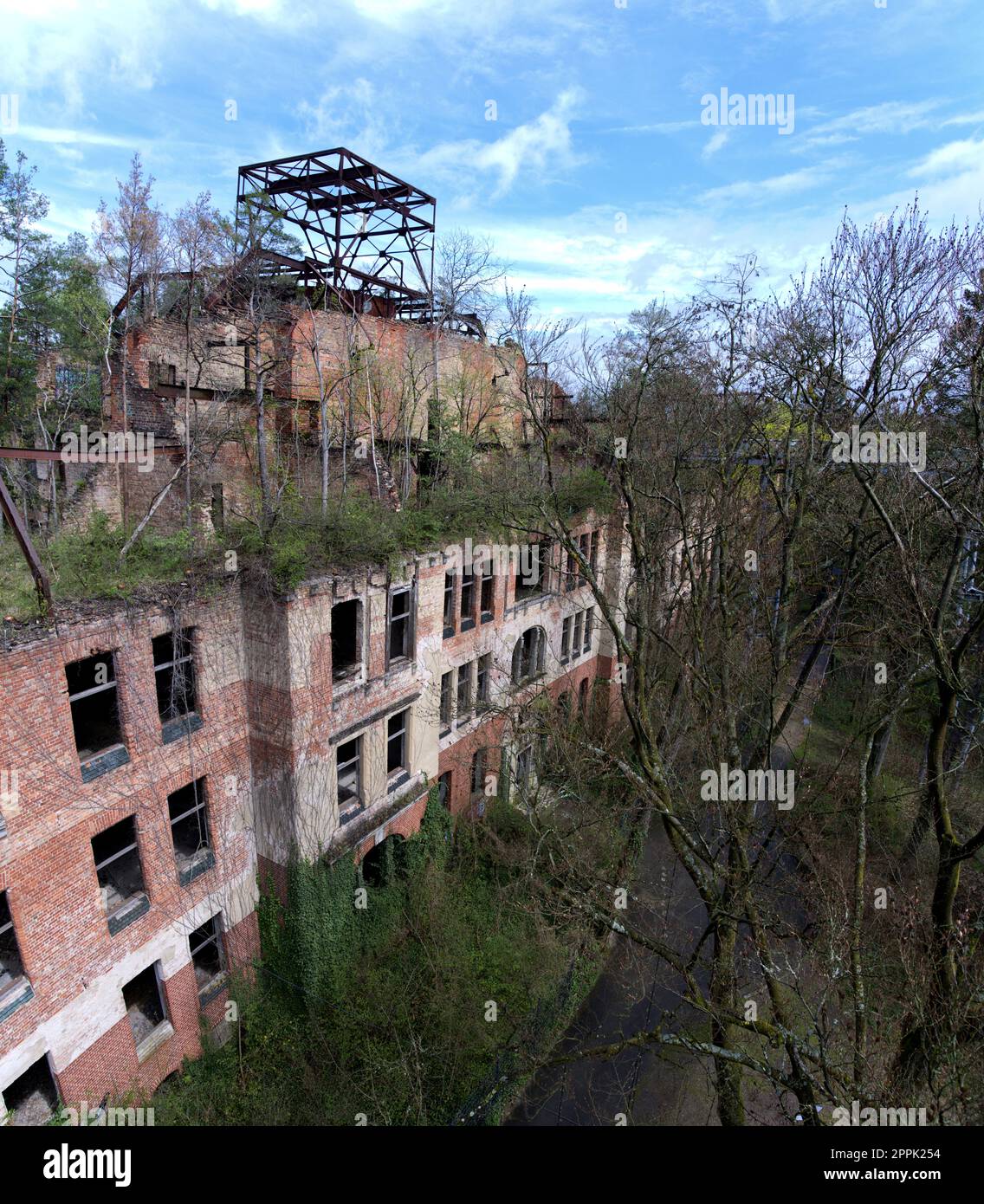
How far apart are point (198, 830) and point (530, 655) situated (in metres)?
13.1

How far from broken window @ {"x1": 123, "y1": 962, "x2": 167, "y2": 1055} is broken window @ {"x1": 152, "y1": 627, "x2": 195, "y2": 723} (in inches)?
202

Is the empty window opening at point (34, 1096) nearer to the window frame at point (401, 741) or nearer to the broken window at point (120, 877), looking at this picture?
the broken window at point (120, 877)

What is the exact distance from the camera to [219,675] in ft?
41.8

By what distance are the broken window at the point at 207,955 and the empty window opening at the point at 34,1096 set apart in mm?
2849

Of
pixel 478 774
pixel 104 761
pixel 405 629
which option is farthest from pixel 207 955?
pixel 478 774

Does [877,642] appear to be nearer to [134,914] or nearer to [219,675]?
[219,675]

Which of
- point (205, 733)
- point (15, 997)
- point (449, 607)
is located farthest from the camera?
point (449, 607)

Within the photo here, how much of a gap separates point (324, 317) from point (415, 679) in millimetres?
12936

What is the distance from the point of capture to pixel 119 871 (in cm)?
1270

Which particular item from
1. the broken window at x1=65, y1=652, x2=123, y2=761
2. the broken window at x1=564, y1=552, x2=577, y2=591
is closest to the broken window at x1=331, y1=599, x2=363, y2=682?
the broken window at x1=65, y1=652, x2=123, y2=761

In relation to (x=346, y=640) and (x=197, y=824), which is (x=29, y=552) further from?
(x=346, y=640)

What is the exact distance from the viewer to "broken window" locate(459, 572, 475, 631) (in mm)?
19500

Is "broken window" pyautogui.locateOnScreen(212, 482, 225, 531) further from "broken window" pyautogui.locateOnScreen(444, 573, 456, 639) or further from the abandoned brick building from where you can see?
"broken window" pyautogui.locateOnScreen(444, 573, 456, 639)
